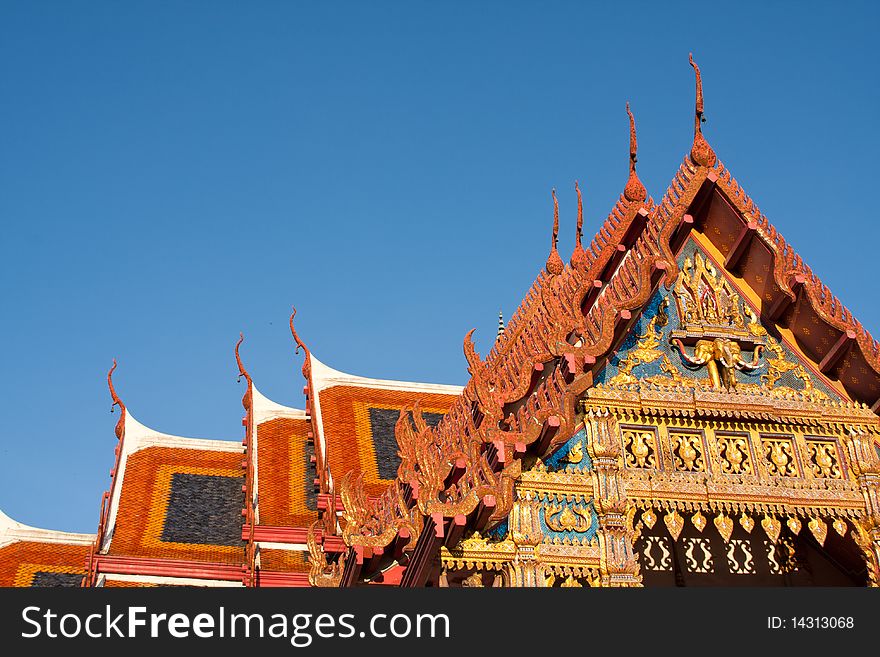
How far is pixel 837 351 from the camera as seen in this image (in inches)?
413

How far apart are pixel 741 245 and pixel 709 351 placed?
1273 mm

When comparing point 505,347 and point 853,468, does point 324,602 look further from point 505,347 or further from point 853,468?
point 505,347

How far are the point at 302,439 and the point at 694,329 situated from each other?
30.9 feet

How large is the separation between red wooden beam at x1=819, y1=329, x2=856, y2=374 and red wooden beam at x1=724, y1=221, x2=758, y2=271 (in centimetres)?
129

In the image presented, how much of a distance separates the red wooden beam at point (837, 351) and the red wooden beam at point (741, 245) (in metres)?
1.29

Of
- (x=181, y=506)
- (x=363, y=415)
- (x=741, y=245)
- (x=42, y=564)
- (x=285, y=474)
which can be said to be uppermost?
(x=363, y=415)

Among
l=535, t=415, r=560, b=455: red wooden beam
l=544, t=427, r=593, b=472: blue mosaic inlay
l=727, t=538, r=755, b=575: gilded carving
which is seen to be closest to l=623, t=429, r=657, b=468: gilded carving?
l=544, t=427, r=593, b=472: blue mosaic inlay

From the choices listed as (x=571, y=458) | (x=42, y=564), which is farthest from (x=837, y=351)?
(x=42, y=564)

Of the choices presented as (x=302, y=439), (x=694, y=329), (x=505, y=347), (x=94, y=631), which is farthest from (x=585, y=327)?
(x=302, y=439)

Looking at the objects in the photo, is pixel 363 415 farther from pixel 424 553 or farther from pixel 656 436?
pixel 424 553

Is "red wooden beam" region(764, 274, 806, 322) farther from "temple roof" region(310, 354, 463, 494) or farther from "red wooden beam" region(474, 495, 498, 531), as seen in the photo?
"temple roof" region(310, 354, 463, 494)

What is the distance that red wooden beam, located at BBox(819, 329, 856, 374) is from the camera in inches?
408

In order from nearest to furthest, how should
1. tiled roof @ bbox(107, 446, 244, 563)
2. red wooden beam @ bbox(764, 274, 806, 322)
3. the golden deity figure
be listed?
1. the golden deity figure
2. red wooden beam @ bbox(764, 274, 806, 322)
3. tiled roof @ bbox(107, 446, 244, 563)

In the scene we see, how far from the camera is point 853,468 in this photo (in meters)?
10.2
